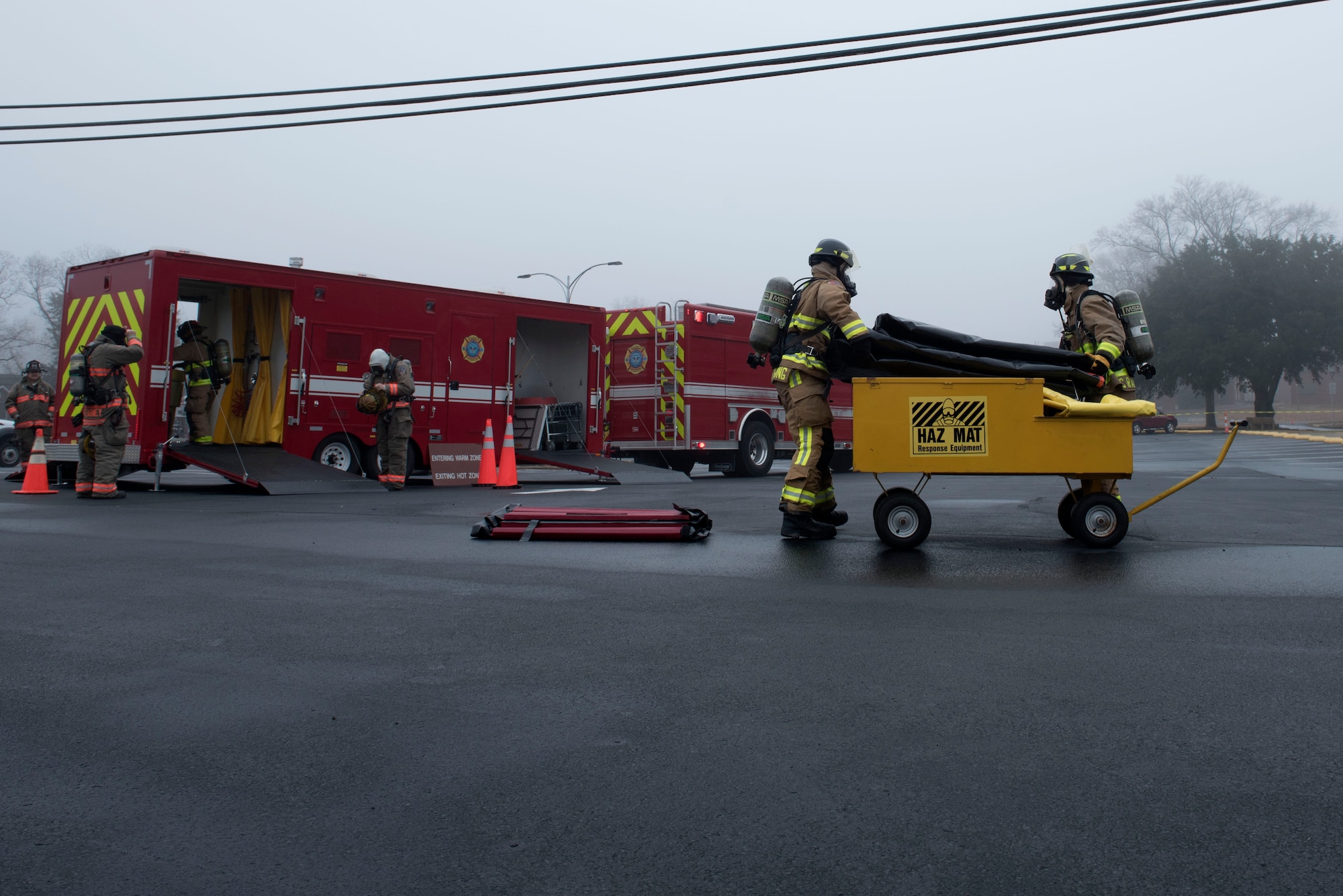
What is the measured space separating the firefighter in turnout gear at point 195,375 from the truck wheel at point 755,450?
903 cm

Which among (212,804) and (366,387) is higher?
(366,387)

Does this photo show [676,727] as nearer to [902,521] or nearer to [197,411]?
[902,521]

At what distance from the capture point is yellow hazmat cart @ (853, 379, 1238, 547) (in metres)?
6.75

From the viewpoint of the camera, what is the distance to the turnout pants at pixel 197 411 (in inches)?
562

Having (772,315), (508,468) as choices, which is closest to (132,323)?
(508,468)

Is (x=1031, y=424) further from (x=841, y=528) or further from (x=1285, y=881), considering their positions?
(x=1285, y=881)

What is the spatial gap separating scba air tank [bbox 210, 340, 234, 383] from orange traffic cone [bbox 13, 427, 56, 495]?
253cm

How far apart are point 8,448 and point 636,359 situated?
14562mm

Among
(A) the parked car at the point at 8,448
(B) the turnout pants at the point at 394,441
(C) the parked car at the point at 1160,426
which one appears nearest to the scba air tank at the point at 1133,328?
(B) the turnout pants at the point at 394,441

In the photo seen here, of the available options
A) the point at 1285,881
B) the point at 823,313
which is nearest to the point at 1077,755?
the point at 1285,881

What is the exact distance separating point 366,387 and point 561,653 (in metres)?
10.8

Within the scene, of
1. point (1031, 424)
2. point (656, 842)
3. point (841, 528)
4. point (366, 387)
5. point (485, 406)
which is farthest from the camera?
point (485, 406)

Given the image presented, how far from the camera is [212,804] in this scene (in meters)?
2.44

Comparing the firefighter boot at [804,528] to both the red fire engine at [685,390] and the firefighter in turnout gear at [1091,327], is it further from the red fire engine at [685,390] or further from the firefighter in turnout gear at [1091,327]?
the red fire engine at [685,390]
